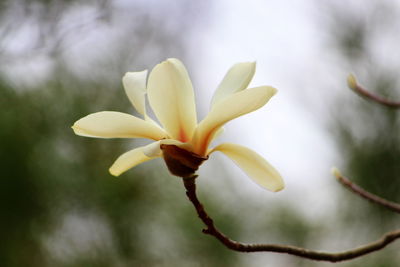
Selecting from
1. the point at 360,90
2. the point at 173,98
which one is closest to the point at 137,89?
the point at 173,98

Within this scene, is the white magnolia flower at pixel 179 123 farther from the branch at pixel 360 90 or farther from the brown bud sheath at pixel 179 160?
the branch at pixel 360 90

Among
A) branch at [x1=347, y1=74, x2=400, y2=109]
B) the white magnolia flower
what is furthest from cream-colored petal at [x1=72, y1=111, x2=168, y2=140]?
branch at [x1=347, y1=74, x2=400, y2=109]

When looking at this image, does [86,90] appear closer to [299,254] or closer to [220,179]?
[220,179]

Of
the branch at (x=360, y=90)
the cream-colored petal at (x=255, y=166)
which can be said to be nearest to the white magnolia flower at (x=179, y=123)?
the cream-colored petal at (x=255, y=166)

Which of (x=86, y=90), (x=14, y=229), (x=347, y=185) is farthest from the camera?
(x=86, y=90)

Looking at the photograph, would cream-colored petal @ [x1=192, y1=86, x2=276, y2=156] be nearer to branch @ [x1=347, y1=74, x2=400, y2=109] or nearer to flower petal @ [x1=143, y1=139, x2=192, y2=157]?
flower petal @ [x1=143, y1=139, x2=192, y2=157]

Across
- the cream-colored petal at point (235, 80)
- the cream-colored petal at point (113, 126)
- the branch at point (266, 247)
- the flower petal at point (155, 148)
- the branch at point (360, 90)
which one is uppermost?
the cream-colored petal at point (235, 80)

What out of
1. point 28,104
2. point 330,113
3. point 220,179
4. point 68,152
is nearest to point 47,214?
point 68,152

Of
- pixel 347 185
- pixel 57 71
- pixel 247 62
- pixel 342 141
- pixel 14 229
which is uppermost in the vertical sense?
pixel 247 62
